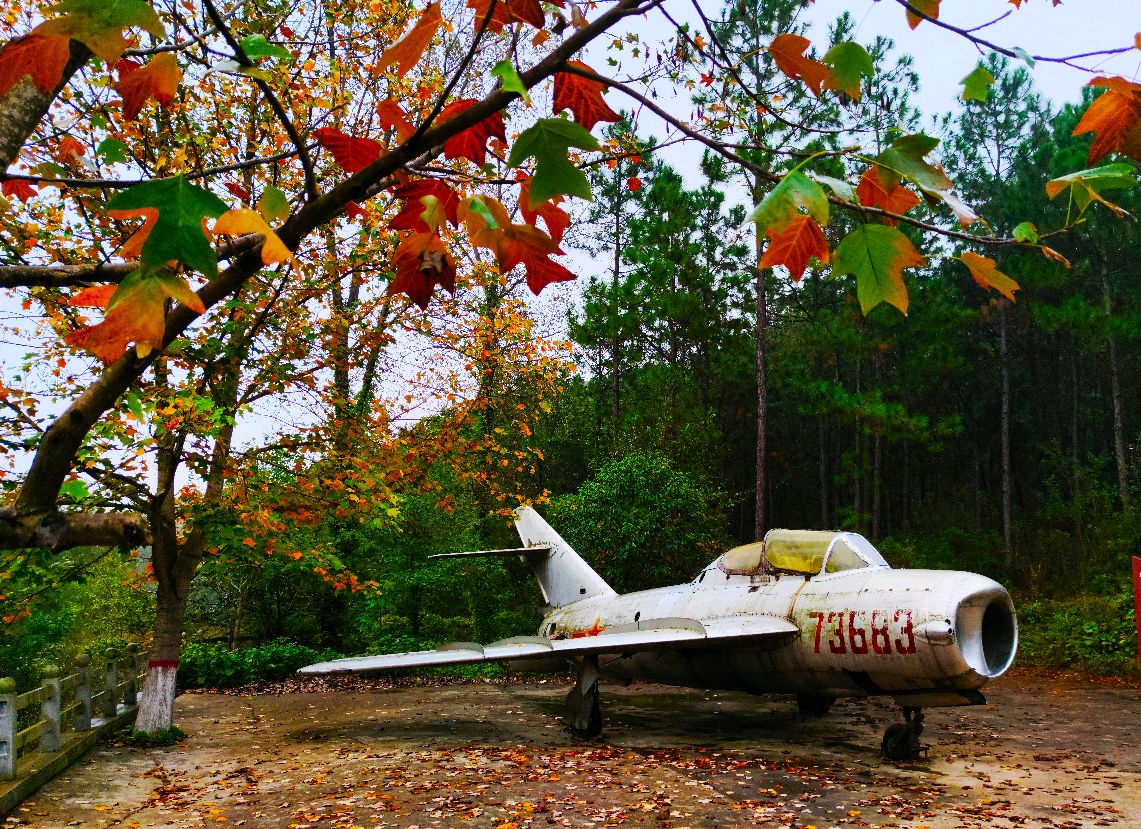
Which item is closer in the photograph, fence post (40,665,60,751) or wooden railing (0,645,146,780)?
wooden railing (0,645,146,780)

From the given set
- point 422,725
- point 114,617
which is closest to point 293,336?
point 422,725

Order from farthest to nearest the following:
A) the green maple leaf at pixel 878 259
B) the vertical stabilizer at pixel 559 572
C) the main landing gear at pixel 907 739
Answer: the vertical stabilizer at pixel 559 572
the main landing gear at pixel 907 739
the green maple leaf at pixel 878 259

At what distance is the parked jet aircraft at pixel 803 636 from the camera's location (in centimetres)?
744

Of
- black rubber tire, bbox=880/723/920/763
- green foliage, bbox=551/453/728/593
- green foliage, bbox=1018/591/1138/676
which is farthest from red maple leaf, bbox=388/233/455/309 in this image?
green foliage, bbox=1018/591/1138/676

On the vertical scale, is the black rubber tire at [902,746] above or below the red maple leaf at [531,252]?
below

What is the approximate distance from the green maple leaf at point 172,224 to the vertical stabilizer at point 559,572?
12037mm

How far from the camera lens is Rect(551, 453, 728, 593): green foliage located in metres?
16.5

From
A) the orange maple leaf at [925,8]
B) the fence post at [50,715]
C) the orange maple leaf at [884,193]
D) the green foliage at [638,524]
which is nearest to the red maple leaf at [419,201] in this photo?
the orange maple leaf at [884,193]

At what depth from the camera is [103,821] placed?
6512 millimetres

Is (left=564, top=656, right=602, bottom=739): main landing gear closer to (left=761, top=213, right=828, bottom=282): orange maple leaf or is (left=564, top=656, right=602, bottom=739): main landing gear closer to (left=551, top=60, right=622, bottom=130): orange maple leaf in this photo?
(left=551, top=60, right=622, bottom=130): orange maple leaf

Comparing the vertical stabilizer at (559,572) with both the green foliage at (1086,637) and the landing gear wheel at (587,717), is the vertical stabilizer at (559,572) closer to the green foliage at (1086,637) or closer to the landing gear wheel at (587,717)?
the landing gear wheel at (587,717)

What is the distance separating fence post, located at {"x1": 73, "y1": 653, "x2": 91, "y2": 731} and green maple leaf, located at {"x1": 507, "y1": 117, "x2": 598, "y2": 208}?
10621 millimetres

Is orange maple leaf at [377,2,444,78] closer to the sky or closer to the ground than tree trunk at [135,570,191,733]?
closer to the sky

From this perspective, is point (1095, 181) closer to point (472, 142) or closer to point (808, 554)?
point (472, 142)
